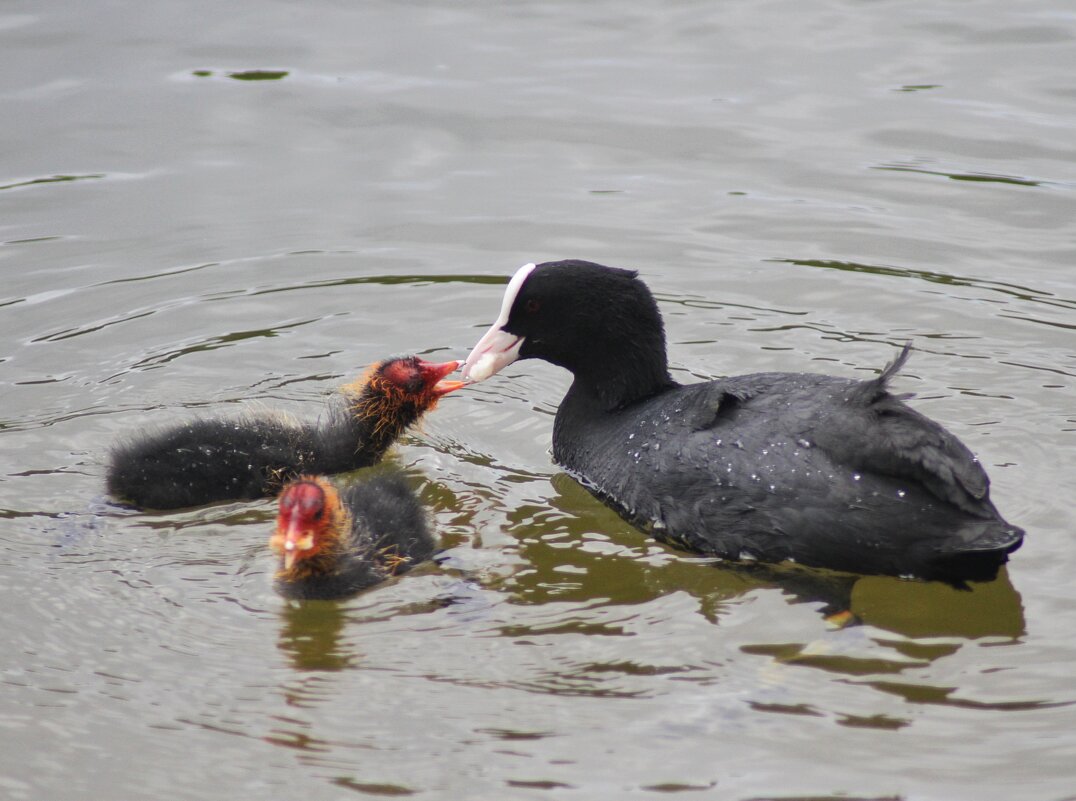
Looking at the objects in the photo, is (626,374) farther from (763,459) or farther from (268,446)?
(268,446)

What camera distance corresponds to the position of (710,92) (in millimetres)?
9484

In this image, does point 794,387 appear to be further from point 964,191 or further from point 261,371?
point 964,191

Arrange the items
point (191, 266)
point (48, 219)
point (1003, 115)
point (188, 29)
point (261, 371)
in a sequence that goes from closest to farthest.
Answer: point (261, 371), point (191, 266), point (48, 219), point (1003, 115), point (188, 29)

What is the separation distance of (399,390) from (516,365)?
1.24m

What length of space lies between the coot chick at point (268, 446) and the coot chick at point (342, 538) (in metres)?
0.49

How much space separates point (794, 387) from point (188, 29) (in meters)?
7.17

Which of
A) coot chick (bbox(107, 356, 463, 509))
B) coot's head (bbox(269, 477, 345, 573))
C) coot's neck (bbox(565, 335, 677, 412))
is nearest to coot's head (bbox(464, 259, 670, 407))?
coot's neck (bbox(565, 335, 677, 412))

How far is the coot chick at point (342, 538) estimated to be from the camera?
434cm

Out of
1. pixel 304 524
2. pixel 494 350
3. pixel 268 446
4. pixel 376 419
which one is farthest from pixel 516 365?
pixel 304 524

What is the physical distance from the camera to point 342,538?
4477mm

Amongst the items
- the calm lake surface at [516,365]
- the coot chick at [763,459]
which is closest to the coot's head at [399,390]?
the calm lake surface at [516,365]

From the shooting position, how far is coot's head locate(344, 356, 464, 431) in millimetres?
5480

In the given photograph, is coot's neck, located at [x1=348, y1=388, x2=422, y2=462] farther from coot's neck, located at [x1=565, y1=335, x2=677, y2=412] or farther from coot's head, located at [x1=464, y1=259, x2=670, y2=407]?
coot's neck, located at [x1=565, y1=335, x2=677, y2=412]

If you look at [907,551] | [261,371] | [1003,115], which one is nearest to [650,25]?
[1003,115]
